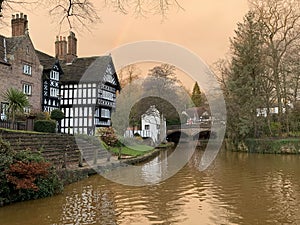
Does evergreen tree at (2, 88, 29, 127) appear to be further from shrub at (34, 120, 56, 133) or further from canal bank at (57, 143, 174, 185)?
canal bank at (57, 143, 174, 185)

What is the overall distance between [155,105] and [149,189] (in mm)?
34499

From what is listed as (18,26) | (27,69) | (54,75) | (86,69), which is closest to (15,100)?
(27,69)

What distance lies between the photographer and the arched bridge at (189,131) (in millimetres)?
55594

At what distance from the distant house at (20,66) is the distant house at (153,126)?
16.2 metres

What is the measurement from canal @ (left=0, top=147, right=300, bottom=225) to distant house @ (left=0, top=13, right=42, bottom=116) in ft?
64.4

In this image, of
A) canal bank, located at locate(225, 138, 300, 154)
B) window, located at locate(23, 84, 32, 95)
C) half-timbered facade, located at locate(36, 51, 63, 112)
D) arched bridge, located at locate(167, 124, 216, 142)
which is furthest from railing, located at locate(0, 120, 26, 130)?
arched bridge, located at locate(167, 124, 216, 142)

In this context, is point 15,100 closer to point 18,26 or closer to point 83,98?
point 18,26

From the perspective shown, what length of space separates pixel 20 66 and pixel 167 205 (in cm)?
2677

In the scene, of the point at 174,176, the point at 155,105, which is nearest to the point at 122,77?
the point at 155,105

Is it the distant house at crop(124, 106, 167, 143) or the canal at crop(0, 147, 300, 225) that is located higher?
the distant house at crop(124, 106, 167, 143)

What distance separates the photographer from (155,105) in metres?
47.5

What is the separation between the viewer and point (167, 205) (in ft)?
33.7

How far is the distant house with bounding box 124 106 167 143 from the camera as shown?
48.8 m

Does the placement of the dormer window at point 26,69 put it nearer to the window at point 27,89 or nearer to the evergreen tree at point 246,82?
the window at point 27,89
